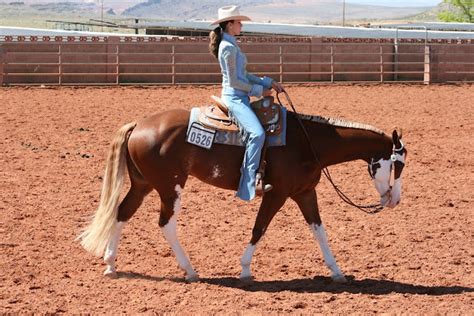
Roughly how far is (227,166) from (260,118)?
46 cm

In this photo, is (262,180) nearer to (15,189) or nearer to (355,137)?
(355,137)

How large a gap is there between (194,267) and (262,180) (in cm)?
110

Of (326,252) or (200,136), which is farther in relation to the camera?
(326,252)

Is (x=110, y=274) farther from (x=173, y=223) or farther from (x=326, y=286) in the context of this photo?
(x=326, y=286)

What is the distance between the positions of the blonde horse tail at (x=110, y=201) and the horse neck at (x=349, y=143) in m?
1.53

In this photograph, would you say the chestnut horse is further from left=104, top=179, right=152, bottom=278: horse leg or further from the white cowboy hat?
the white cowboy hat

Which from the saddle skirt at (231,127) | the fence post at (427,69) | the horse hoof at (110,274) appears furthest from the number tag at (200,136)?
the fence post at (427,69)

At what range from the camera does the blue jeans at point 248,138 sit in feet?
21.1

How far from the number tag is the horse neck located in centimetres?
83

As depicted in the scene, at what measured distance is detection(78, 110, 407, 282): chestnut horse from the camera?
260 inches

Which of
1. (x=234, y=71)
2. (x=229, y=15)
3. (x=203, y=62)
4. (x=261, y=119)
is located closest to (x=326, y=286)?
(x=261, y=119)

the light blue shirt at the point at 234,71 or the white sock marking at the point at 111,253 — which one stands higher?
the light blue shirt at the point at 234,71

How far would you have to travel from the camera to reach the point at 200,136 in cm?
661

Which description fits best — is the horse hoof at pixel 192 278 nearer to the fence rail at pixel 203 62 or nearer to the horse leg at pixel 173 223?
the horse leg at pixel 173 223
